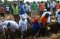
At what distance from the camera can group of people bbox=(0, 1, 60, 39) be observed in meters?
2.62

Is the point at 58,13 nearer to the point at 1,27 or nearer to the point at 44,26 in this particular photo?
the point at 44,26

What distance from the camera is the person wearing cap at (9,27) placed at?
Answer: 8.59 feet

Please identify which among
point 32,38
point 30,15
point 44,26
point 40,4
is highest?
point 40,4

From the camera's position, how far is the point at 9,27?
2.64 metres

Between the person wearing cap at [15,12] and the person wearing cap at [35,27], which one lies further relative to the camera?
the person wearing cap at [35,27]

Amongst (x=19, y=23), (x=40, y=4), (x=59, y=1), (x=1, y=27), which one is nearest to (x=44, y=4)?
(x=40, y=4)

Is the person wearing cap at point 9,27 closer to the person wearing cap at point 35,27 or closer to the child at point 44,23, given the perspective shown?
the person wearing cap at point 35,27

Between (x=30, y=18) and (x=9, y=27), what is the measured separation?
36 cm

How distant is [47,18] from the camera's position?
2.72m

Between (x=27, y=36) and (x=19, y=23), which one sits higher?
(x=19, y=23)

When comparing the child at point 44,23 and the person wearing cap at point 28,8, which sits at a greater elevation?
the person wearing cap at point 28,8

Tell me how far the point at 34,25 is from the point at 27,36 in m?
0.21

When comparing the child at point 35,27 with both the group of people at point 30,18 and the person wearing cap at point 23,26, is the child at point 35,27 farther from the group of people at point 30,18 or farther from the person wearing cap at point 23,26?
the person wearing cap at point 23,26

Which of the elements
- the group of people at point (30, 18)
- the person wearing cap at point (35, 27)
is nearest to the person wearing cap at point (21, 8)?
the group of people at point (30, 18)
